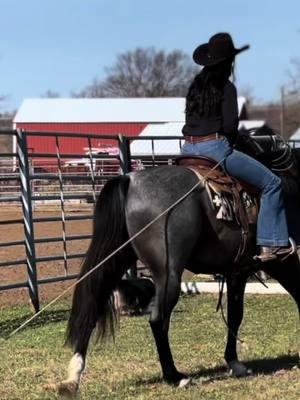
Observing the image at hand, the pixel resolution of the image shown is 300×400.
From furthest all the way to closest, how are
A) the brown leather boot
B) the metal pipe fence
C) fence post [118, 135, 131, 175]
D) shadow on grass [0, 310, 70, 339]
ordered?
fence post [118, 135, 131, 175]
the metal pipe fence
shadow on grass [0, 310, 70, 339]
the brown leather boot

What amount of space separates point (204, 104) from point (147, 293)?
5.26 ft

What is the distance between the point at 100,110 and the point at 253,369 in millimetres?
52094

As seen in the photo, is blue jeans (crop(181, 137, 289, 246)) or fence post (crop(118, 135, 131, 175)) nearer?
blue jeans (crop(181, 137, 289, 246))

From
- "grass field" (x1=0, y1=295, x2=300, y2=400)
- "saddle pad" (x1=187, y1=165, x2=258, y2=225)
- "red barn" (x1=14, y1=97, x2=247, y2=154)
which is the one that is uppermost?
"saddle pad" (x1=187, y1=165, x2=258, y2=225)

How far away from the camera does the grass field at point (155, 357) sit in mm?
5609

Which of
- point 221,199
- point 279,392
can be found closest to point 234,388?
point 279,392

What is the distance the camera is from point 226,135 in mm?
5938

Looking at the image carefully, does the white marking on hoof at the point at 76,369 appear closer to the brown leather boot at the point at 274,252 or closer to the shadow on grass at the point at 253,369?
the shadow on grass at the point at 253,369

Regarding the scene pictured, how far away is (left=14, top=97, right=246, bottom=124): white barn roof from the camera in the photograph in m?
55.4

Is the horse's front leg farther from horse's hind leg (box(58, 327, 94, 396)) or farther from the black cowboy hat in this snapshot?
the black cowboy hat

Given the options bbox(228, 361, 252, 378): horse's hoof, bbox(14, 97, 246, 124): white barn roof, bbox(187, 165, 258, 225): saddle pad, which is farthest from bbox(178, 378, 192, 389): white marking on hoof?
bbox(14, 97, 246, 124): white barn roof

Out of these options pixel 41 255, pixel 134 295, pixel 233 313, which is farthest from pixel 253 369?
pixel 41 255

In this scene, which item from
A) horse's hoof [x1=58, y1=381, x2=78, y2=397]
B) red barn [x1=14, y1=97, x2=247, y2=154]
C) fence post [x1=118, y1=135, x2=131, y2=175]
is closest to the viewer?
horse's hoof [x1=58, y1=381, x2=78, y2=397]

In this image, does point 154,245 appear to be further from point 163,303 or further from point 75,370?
point 75,370
